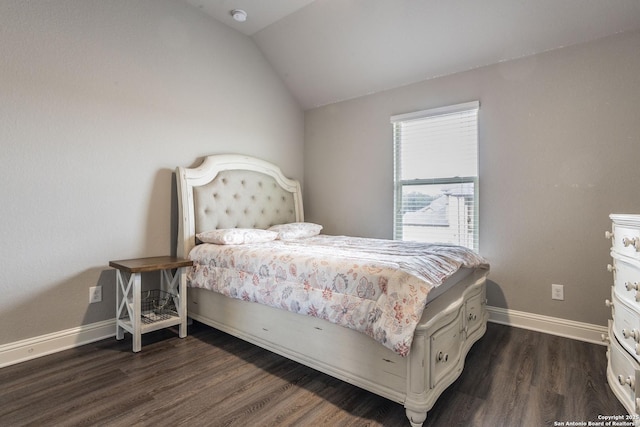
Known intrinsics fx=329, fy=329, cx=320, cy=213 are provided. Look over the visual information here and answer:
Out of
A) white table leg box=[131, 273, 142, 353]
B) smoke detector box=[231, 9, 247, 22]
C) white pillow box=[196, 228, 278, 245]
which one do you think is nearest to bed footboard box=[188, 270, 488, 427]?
white pillow box=[196, 228, 278, 245]

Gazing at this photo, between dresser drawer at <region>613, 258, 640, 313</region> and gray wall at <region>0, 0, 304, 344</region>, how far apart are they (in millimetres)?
3080

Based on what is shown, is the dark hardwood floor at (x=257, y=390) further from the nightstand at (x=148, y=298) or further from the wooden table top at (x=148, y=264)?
the wooden table top at (x=148, y=264)

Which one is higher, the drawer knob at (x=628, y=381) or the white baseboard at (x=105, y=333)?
the drawer knob at (x=628, y=381)

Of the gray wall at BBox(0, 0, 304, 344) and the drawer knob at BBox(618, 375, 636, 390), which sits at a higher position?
the gray wall at BBox(0, 0, 304, 344)

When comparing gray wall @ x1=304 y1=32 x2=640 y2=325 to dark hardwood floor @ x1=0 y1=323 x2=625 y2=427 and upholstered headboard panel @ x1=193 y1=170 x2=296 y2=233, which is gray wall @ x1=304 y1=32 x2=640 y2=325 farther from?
upholstered headboard panel @ x1=193 y1=170 x2=296 y2=233

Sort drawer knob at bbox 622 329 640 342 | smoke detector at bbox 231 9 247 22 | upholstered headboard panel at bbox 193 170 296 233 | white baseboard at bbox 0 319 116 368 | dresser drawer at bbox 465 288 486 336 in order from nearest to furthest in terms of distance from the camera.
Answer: drawer knob at bbox 622 329 640 342 < white baseboard at bbox 0 319 116 368 < dresser drawer at bbox 465 288 486 336 < upholstered headboard panel at bbox 193 170 296 233 < smoke detector at bbox 231 9 247 22

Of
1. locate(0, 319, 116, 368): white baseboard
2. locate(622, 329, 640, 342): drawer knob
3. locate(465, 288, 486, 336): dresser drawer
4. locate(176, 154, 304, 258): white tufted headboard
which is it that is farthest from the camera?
locate(176, 154, 304, 258): white tufted headboard

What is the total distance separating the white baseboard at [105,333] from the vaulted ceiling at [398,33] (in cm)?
215

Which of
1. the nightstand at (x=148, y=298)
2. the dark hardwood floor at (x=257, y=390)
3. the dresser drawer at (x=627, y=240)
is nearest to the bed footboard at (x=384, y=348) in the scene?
the dark hardwood floor at (x=257, y=390)

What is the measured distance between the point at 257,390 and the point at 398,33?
297 cm

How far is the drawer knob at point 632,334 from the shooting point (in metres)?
1.46

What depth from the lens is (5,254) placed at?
2.06 m

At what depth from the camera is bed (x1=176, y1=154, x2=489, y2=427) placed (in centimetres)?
152

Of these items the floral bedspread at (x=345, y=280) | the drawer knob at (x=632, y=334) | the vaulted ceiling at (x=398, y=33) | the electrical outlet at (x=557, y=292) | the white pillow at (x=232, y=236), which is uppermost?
the vaulted ceiling at (x=398, y=33)
